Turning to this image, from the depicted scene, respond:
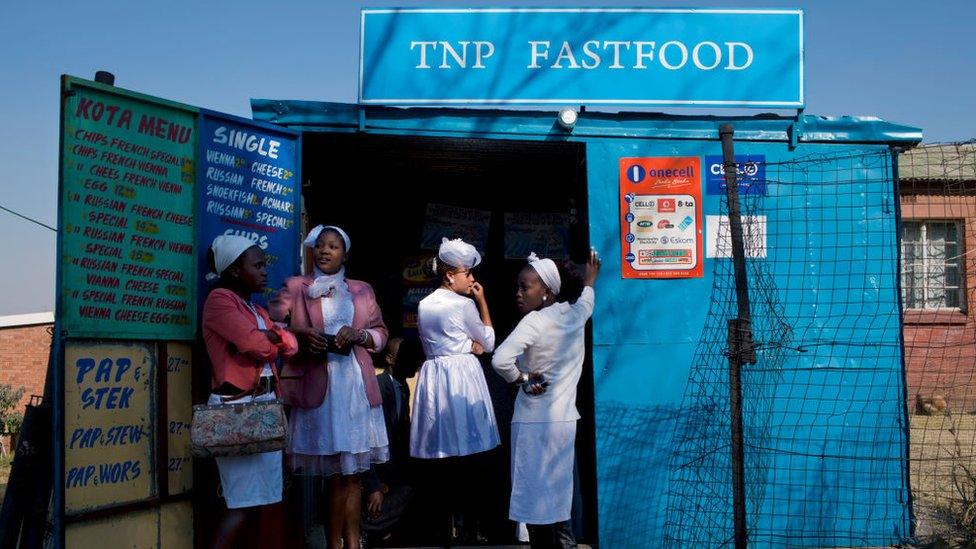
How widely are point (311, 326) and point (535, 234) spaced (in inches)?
173

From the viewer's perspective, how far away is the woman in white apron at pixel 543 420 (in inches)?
199

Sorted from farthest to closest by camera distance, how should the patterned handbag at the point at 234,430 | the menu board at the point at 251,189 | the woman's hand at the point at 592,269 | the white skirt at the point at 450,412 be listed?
the white skirt at the point at 450,412 → the woman's hand at the point at 592,269 → the menu board at the point at 251,189 → the patterned handbag at the point at 234,430

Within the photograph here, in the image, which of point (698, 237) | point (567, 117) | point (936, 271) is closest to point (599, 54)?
point (567, 117)

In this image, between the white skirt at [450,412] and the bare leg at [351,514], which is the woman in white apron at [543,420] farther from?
the bare leg at [351,514]

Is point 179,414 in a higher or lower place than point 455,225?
lower

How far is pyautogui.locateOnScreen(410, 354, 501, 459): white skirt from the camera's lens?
577 cm

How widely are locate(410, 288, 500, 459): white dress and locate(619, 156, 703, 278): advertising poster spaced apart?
1206 millimetres

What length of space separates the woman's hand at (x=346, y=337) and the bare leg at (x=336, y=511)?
0.79m

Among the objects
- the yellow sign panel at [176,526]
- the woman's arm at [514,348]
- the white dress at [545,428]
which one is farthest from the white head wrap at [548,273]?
the yellow sign panel at [176,526]

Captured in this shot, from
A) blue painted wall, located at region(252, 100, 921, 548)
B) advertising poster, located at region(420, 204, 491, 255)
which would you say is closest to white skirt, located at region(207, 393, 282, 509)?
blue painted wall, located at region(252, 100, 921, 548)

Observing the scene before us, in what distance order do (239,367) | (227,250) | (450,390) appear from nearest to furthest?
1. (239,367)
2. (227,250)
3. (450,390)

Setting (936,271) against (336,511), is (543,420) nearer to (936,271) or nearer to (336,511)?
(336,511)

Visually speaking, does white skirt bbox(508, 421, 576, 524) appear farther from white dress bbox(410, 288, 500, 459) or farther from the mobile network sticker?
the mobile network sticker

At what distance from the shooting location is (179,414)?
4.99 m
